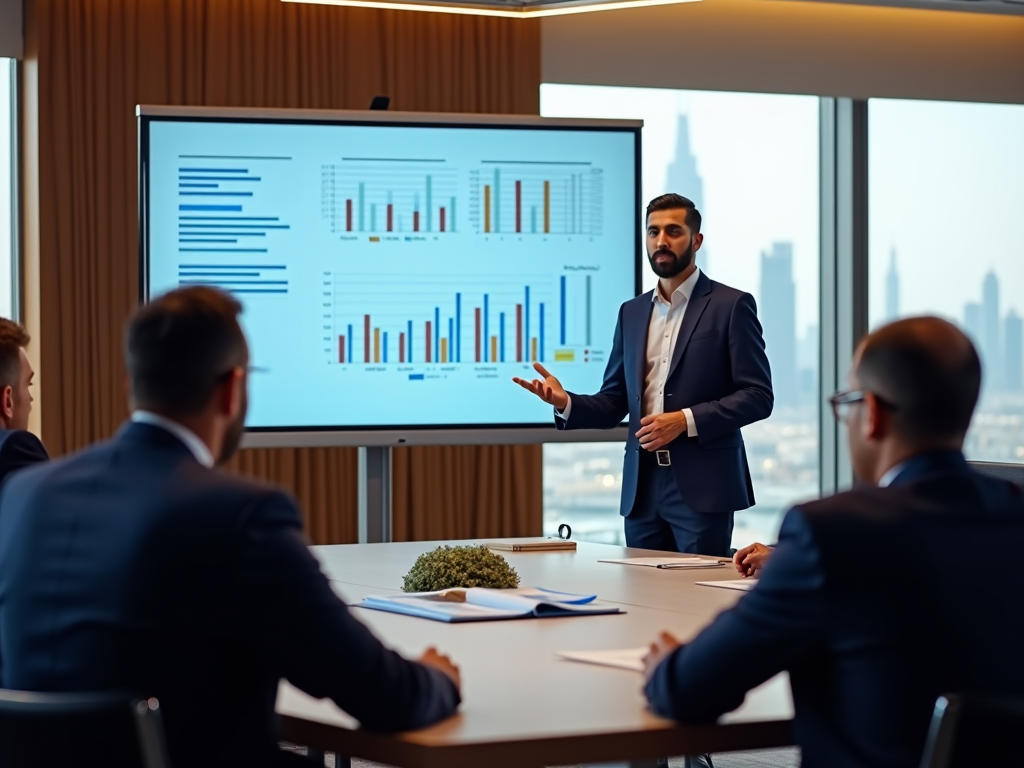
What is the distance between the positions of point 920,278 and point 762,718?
631 centimetres

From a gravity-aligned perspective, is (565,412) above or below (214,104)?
below

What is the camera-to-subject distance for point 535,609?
285 cm

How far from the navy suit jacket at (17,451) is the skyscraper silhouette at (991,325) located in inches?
239

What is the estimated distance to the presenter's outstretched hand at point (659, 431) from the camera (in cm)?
464

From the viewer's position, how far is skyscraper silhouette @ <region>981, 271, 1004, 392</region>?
8.07 m

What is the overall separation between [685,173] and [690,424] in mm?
2946

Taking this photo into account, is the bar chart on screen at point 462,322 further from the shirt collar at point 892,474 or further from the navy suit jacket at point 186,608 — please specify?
the shirt collar at point 892,474

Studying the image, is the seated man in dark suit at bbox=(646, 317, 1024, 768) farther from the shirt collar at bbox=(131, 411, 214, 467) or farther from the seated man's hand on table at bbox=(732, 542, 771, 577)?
the seated man's hand on table at bbox=(732, 542, 771, 577)

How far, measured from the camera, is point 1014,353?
26.8 ft

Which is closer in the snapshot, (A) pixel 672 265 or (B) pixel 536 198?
(A) pixel 672 265

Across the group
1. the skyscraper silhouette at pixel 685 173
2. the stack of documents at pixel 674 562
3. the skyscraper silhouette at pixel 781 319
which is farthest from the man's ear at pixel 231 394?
the skyscraper silhouette at pixel 781 319

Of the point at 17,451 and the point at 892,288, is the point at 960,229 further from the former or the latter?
the point at 17,451

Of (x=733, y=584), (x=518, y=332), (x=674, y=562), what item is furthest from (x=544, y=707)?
(x=518, y=332)

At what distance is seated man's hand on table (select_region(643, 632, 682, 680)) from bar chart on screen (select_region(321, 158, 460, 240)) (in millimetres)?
3521
